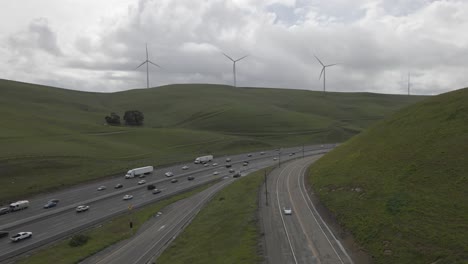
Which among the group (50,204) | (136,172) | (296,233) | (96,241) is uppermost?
(136,172)

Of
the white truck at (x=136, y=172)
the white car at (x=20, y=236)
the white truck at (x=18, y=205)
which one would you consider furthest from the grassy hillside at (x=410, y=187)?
the white truck at (x=18, y=205)

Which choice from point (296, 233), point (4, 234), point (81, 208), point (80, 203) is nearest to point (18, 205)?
point (80, 203)

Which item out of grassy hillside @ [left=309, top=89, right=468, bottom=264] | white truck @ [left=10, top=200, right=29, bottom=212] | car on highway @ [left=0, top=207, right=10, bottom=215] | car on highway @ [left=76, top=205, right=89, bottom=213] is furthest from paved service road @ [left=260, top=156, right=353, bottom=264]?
car on highway @ [left=0, top=207, right=10, bottom=215]

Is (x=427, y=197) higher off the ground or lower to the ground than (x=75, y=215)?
higher

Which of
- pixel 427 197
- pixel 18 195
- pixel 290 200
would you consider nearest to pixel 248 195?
pixel 290 200

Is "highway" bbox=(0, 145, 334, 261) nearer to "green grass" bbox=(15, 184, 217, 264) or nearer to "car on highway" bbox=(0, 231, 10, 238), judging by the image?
"car on highway" bbox=(0, 231, 10, 238)

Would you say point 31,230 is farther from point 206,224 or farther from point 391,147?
point 391,147

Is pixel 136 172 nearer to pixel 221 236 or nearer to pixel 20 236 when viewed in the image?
pixel 20 236
